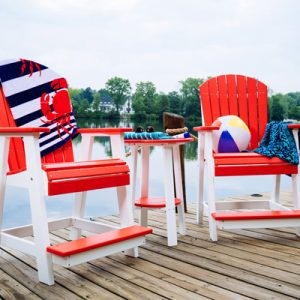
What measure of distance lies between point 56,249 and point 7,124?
845 millimetres

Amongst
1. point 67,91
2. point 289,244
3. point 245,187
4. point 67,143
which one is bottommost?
point 245,187

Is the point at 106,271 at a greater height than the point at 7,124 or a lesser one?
lesser

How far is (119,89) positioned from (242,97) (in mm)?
20168

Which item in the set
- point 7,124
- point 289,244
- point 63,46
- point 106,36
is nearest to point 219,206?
point 289,244

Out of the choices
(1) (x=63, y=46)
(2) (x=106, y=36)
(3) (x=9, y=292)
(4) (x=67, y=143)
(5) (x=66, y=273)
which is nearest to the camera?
(3) (x=9, y=292)

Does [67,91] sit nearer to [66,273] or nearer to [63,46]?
[66,273]

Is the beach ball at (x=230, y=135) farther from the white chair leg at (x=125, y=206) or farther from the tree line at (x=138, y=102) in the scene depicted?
the tree line at (x=138, y=102)

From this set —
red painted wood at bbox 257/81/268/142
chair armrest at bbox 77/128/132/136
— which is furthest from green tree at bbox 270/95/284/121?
chair armrest at bbox 77/128/132/136

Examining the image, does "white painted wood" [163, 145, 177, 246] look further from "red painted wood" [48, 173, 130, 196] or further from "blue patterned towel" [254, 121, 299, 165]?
"blue patterned towel" [254, 121, 299, 165]

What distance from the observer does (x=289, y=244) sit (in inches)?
92.9

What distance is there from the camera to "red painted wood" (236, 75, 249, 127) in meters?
3.05

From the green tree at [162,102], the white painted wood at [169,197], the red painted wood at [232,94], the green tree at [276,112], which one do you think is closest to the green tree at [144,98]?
the green tree at [162,102]

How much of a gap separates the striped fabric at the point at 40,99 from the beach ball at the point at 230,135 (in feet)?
3.06

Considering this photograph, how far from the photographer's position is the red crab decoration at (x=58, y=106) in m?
2.47
